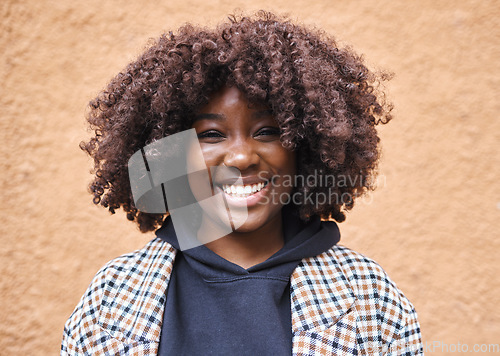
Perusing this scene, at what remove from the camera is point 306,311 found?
5.00 ft

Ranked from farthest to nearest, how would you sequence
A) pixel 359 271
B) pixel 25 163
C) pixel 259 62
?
pixel 25 163 < pixel 359 271 < pixel 259 62

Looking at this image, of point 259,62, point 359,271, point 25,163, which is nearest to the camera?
point 259,62

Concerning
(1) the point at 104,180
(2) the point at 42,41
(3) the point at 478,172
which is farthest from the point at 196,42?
(3) the point at 478,172

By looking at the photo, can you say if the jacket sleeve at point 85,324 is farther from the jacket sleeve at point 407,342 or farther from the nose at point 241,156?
the jacket sleeve at point 407,342

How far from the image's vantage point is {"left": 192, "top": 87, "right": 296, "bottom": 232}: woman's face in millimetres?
1476

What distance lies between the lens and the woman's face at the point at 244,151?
58.1 inches

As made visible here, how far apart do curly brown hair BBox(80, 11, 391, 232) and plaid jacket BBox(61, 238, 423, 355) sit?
227 millimetres

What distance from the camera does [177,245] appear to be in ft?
5.35

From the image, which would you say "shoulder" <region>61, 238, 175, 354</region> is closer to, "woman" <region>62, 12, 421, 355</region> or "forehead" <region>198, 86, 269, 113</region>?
"woman" <region>62, 12, 421, 355</region>

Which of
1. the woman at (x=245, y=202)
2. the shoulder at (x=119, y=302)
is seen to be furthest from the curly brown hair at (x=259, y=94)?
the shoulder at (x=119, y=302)

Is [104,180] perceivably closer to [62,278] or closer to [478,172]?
[62,278]

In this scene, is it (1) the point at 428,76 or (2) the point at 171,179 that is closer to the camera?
(2) the point at 171,179

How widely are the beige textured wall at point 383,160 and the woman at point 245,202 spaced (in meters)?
0.68

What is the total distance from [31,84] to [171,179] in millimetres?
990
